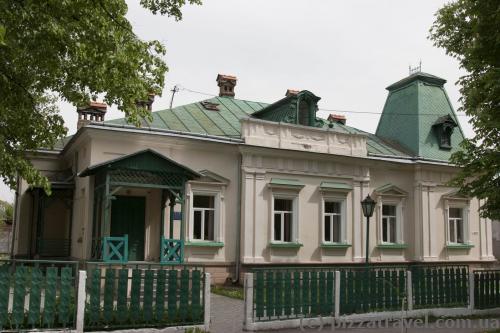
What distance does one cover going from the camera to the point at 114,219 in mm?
16141

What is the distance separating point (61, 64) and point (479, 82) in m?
9.37

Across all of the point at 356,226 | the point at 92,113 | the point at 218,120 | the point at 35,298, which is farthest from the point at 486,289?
the point at 92,113

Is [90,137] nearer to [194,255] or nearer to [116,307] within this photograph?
[194,255]

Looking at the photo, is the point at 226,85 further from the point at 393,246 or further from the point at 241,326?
the point at 241,326

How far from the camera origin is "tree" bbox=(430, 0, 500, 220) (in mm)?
11938

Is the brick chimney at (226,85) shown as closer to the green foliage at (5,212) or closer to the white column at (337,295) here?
the white column at (337,295)

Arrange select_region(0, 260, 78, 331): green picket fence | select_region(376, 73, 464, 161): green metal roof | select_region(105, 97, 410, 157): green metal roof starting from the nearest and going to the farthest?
1. select_region(0, 260, 78, 331): green picket fence
2. select_region(105, 97, 410, 157): green metal roof
3. select_region(376, 73, 464, 161): green metal roof

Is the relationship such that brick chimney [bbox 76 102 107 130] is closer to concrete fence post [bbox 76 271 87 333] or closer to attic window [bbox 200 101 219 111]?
attic window [bbox 200 101 219 111]

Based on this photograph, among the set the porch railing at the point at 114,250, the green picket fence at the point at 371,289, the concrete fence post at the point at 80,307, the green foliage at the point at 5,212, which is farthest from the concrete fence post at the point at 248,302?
the green foliage at the point at 5,212

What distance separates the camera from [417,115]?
74.2ft

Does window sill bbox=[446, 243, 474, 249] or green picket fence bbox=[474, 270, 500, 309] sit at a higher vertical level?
window sill bbox=[446, 243, 474, 249]

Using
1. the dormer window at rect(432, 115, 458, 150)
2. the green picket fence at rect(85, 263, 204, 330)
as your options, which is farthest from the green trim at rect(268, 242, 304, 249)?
the green picket fence at rect(85, 263, 204, 330)

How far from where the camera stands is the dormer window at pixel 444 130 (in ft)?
72.0

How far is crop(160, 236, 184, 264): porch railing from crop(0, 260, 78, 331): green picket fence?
6957 mm
